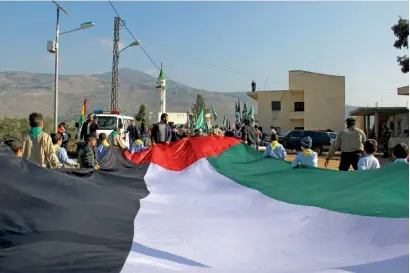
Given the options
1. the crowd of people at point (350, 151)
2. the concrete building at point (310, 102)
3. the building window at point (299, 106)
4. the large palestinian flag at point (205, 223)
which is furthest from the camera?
the building window at point (299, 106)

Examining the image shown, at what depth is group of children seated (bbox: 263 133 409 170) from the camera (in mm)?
6453

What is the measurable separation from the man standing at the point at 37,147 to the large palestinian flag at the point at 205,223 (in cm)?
55

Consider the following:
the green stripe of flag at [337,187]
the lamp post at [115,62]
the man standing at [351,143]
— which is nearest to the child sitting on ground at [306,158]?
the green stripe of flag at [337,187]

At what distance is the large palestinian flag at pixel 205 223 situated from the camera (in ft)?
11.7

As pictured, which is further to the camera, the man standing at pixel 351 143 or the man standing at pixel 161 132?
the man standing at pixel 161 132

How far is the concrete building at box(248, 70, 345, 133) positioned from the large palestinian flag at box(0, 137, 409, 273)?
1563 inches

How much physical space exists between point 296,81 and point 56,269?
147 ft

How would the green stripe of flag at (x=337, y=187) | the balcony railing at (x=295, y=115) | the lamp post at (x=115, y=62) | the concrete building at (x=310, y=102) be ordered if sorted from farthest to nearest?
the balcony railing at (x=295, y=115)
the concrete building at (x=310, y=102)
the lamp post at (x=115, y=62)
the green stripe of flag at (x=337, y=187)

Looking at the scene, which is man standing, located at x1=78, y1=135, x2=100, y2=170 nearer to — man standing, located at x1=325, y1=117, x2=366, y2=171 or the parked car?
man standing, located at x1=325, y1=117, x2=366, y2=171

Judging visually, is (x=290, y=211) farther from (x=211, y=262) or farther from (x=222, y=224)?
(x=211, y=262)

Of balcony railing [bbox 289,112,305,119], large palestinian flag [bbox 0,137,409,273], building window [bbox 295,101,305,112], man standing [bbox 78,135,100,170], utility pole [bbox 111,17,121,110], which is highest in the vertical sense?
utility pole [bbox 111,17,121,110]

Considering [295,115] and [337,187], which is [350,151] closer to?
[337,187]

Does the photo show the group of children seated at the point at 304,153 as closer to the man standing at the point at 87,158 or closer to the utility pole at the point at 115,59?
the man standing at the point at 87,158

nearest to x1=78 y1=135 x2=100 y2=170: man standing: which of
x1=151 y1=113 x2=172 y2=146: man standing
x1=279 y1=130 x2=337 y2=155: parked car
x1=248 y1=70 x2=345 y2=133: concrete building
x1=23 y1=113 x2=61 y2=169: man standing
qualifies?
x1=23 y1=113 x2=61 y2=169: man standing
